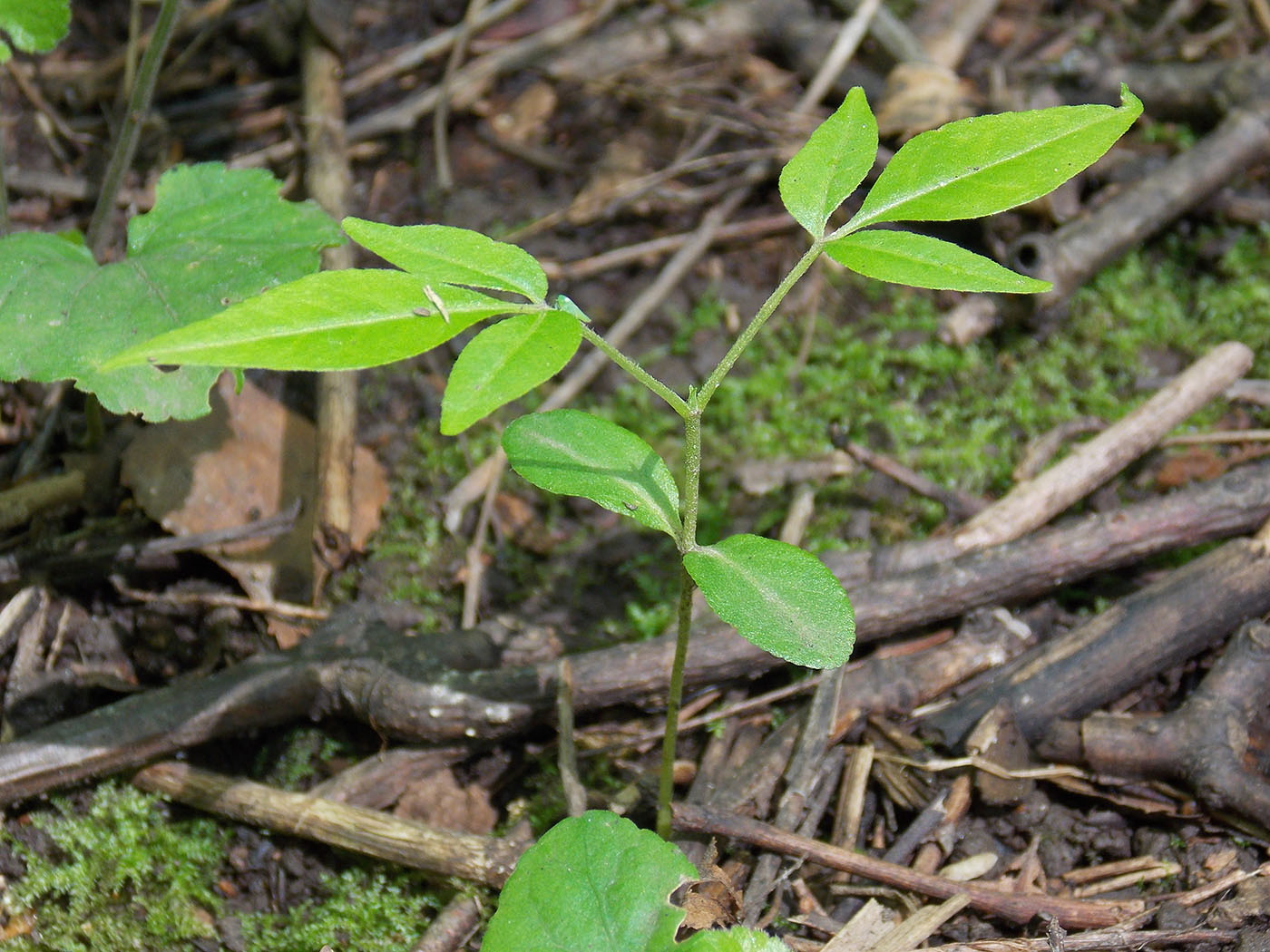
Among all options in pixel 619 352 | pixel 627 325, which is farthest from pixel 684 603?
pixel 627 325

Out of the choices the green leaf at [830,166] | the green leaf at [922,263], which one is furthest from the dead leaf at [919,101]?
the green leaf at [922,263]

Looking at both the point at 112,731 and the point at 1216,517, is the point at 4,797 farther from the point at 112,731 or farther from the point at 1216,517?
the point at 1216,517

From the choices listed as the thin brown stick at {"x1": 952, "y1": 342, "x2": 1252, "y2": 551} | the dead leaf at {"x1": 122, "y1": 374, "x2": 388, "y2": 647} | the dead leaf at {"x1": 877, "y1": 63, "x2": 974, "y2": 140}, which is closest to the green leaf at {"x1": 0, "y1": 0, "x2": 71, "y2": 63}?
the dead leaf at {"x1": 122, "y1": 374, "x2": 388, "y2": 647}

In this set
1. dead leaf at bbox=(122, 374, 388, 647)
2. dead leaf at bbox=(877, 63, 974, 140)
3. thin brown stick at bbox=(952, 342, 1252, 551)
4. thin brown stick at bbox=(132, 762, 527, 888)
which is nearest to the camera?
thin brown stick at bbox=(132, 762, 527, 888)

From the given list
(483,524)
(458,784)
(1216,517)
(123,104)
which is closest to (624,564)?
(483,524)

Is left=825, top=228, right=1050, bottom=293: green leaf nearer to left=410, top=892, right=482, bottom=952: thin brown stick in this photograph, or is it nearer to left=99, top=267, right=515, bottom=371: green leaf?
left=99, top=267, right=515, bottom=371: green leaf

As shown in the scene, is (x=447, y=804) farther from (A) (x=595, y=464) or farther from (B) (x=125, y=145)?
(B) (x=125, y=145)
